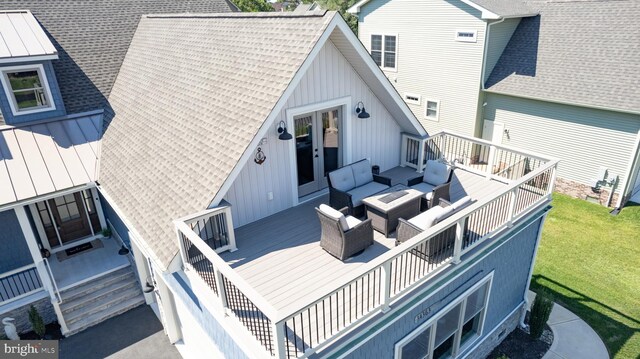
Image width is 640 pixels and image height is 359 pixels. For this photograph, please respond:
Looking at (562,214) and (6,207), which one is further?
(562,214)

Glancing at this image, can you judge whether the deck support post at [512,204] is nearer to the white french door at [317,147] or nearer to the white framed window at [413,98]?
the white french door at [317,147]

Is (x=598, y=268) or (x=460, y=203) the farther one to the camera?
(x=598, y=268)

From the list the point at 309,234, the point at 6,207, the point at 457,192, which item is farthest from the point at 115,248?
the point at 457,192

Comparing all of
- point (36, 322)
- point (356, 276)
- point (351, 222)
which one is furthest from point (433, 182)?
point (36, 322)

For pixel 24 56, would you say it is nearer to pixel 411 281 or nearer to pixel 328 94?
pixel 328 94

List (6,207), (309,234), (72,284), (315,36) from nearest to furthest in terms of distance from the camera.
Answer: (315,36)
(309,234)
(6,207)
(72,284)

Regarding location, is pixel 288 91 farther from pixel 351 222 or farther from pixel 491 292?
pixel 491 292
